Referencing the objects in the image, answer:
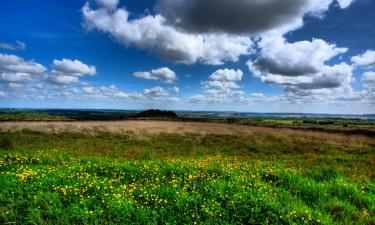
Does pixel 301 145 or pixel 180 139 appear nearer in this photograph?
pixel 301 145

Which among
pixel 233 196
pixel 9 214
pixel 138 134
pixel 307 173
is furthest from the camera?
pixel 138 134

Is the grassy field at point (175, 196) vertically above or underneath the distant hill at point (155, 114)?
underneath

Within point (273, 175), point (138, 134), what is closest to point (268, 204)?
point (273, 175)

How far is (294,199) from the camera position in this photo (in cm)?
723

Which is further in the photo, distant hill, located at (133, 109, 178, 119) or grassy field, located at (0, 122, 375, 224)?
distant hill, located at (133, 109, 178, 119)

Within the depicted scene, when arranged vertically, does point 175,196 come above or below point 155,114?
below

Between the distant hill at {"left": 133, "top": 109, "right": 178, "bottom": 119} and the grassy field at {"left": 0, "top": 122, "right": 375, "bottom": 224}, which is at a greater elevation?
the distant hill at {"left": 133, "top": 109, "right": 178, "bottom": 119}

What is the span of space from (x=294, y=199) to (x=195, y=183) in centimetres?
291

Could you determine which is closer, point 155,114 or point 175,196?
point 175,196

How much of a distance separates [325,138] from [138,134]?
1823 cm

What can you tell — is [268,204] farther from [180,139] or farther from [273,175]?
[180,139]

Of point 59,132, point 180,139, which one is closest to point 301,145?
point 180,139

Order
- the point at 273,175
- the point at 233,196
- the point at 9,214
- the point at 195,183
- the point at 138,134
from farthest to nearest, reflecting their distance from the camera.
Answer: the point at 138,134 → the point at 273,175 → the point at 195,183 → the point at 233,196 → the point at 9,214

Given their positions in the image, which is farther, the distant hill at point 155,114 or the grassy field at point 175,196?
the distant hill at point 155,114
